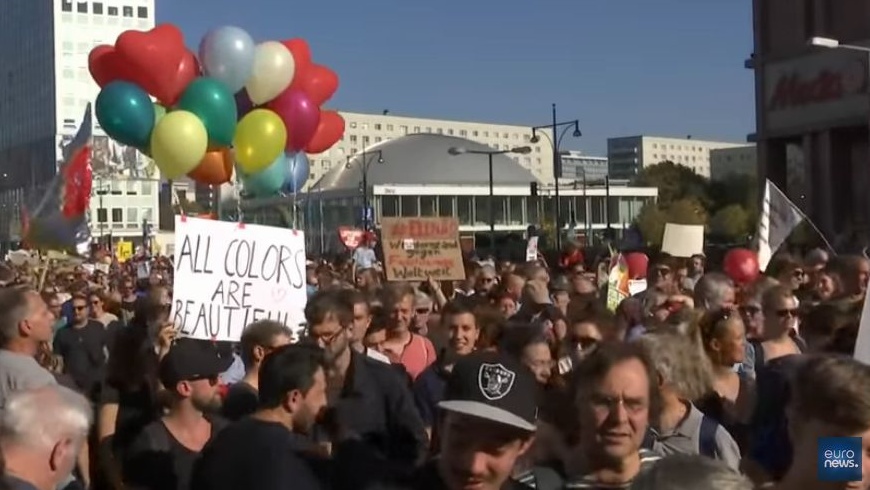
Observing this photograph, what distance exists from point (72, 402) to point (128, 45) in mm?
10567

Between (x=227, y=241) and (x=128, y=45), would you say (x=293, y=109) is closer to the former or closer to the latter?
(x=128, y=45)

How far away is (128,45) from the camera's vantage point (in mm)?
13906

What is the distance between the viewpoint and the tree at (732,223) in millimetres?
73875

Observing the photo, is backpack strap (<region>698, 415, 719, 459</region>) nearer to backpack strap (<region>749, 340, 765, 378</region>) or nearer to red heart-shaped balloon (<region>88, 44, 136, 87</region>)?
backpack strap (<region>749, 340, 765, 378</region>)

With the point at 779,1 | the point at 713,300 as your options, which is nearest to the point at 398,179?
the point at 779,1

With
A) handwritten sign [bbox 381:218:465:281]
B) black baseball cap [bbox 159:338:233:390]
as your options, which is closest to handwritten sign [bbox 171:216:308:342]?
black baseball cap [bbox 159:338:233:390]

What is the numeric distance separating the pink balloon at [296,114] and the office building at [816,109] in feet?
78.5

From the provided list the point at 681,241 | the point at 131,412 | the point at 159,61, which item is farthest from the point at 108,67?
the point at 131,412

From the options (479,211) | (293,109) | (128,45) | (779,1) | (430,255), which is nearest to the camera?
(430,255)

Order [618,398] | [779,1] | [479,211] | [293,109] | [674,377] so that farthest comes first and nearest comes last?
[479,211] < [779,1] < [293,109] < [674,377] < [618,398]

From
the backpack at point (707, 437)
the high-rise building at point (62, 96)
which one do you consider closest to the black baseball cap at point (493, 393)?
the backpack at point (707, 437)

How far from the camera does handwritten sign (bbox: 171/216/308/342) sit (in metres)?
→ 7.27

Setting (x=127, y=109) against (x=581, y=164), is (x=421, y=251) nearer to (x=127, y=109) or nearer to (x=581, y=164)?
(x=127, y=109)

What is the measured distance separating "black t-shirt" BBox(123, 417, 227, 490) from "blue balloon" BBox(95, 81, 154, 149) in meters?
8.97
